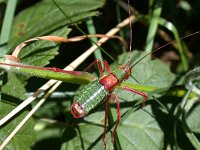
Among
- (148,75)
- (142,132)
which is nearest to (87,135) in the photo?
(142,132)

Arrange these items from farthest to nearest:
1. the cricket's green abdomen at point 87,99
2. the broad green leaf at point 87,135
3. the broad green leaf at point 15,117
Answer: the broad green leaf at point 87,135 < the broad green leaf at point 15,117 < the cricket's green abdomen at point 87,99

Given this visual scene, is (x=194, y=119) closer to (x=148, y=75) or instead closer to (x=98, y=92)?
(x=148, y=75)

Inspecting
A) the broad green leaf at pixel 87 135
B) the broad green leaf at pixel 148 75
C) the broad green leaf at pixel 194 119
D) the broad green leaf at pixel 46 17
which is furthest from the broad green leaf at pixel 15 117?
the broad green leaf at pixel 194 119

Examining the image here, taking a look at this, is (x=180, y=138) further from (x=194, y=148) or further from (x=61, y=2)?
(x=61, y=2)

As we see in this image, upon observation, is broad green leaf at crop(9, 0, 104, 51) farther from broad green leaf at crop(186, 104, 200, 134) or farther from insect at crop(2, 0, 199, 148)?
broad green leaf at crop(186, 104, 200, 134)

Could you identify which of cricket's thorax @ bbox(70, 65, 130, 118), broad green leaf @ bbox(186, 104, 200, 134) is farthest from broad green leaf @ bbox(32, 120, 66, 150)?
broad green leaf @ bbox(186, 104, 200, 134)

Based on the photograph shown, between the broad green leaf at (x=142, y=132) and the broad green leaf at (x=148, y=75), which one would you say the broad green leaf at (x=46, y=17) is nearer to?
the broad green leaf at (x=148, y=75)

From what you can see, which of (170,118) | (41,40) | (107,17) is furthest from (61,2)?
(170,118)

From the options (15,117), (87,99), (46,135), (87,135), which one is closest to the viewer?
(87,99)
